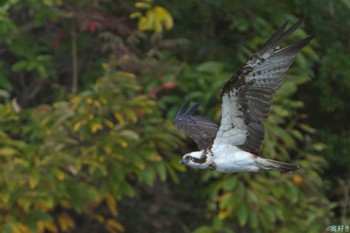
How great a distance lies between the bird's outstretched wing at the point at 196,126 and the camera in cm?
759

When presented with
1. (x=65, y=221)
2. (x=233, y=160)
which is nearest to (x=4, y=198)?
(x=65, y=221)

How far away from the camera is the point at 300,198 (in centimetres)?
920

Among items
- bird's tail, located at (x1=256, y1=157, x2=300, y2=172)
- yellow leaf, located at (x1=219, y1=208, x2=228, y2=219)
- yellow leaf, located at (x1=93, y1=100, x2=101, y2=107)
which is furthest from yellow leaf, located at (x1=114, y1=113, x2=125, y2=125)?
bird's tail, located at (x1=256, y1=157, x2=300, y2=172)

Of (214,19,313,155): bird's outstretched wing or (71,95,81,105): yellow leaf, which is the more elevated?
(214,19,313,155): bird's outstretched wing

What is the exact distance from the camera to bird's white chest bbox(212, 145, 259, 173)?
6875 millimetres

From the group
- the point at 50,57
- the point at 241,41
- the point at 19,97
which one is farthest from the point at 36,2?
the point at 241,41

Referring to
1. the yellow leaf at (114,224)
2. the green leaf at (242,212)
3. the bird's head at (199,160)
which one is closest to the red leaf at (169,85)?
the green leaf at (242,212)

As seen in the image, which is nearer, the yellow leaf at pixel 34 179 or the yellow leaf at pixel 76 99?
the yellow leaf at pixel 34 179

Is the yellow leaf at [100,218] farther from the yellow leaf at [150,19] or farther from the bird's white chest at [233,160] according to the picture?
the bird's white chest at [233,160]

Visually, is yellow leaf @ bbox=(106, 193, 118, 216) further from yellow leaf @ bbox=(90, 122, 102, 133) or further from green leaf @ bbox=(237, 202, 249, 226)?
green leaf @ bbox=(237, 202, 249, 226)

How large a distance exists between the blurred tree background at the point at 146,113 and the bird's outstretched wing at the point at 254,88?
1.72 meters

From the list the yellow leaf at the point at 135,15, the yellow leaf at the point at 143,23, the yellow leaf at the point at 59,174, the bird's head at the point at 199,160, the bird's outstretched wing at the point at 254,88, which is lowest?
the yellow leaf at the point at 59,174

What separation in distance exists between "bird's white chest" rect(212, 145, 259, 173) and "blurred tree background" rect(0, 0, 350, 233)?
1.57m

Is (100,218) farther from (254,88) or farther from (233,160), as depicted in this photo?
(254,88)
